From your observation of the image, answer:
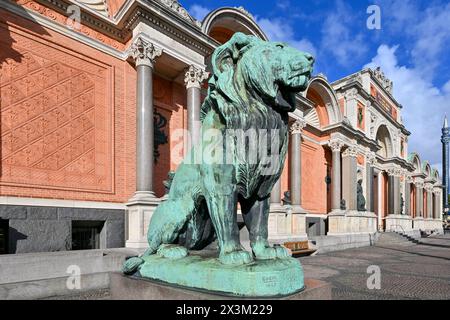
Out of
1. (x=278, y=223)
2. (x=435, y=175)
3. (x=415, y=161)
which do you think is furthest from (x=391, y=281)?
(x=435, y=175)

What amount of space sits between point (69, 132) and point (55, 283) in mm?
5074

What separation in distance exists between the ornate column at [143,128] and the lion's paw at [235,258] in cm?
768

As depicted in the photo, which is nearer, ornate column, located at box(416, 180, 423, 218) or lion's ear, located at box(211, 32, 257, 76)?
lion's ear, located at box(211, 32, 257, 76)

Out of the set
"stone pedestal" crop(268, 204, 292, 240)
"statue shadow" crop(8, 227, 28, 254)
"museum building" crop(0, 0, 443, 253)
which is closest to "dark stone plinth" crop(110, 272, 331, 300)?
"museum building" crop(0, 0, 443, 253)

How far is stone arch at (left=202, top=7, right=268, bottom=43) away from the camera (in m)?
11.5

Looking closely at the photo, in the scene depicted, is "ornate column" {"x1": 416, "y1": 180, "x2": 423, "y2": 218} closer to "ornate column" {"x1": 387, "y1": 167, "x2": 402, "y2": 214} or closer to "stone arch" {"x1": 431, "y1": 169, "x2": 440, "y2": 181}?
"stone arch" {"x1": 431, "y1": 169, "x2": 440, "y2": 181}

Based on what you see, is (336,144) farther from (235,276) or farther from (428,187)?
(428,187)

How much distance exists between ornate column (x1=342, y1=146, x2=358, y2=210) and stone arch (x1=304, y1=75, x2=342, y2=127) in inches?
102

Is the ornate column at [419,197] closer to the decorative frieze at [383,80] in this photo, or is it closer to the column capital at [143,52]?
the decorative frieze at [383,80]

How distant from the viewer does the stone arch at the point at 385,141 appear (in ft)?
95.7

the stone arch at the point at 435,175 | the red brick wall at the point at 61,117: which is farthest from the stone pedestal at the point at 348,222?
the stone arch at the point at 435,175

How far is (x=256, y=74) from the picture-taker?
1.71 metres

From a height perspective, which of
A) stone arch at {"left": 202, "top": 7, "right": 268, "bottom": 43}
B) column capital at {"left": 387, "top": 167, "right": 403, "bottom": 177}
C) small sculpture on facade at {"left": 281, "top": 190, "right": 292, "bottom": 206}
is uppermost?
stone arch at {"left": 202, "top": 7, "right": 268, "bottom": 43}
